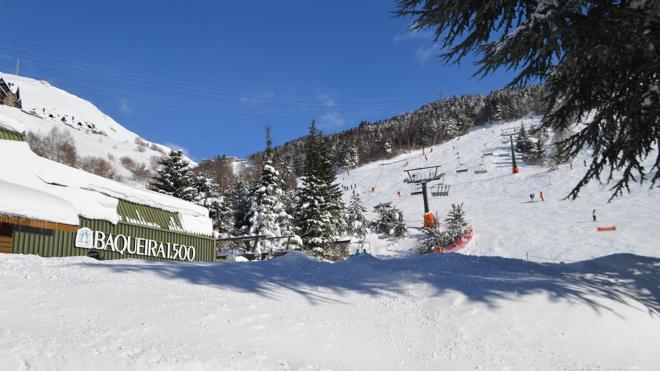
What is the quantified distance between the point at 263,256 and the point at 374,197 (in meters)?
42.8

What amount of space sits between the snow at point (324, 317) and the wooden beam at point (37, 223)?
502 centimetres

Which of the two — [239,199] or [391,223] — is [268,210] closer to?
[391,223]

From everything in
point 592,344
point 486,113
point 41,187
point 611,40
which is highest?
point 486,113

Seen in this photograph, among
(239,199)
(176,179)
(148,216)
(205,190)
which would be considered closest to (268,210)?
(176,179)

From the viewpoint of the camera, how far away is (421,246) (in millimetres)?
31391

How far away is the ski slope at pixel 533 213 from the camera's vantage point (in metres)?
24.8

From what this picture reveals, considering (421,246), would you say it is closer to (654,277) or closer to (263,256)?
(263,256)

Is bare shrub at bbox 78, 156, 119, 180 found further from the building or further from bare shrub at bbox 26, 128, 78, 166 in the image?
the building

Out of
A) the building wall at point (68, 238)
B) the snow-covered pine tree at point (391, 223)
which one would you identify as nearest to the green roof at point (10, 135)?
the building wall at point (68, 238)

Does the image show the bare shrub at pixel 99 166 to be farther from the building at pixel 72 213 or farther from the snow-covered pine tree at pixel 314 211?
the building at pixel 72 213

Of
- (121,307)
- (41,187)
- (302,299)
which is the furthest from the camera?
(41,187)

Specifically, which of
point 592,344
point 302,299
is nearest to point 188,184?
point 302,299

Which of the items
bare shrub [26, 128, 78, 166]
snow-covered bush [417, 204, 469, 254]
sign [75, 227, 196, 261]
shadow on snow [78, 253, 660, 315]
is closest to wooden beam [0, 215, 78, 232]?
sign [75, 227, 196, 261]

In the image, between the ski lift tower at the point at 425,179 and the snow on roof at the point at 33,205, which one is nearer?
the snow on roof at the point at 33,205
